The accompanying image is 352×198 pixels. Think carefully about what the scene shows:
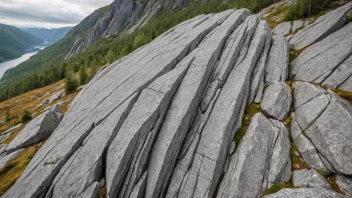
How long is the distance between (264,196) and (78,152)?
18.6m

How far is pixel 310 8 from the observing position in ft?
172

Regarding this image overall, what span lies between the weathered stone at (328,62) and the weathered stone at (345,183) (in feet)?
40.3

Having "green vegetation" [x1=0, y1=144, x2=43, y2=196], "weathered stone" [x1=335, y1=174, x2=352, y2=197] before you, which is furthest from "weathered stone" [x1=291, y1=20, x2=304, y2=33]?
"green vegetation" [x1=0, y1=144, x2=43, y2=196]

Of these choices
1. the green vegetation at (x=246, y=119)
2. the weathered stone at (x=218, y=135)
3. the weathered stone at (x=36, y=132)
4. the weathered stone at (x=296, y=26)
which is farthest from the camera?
the weathered stone at (x=296, y=26)

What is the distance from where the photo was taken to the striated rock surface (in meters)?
14.5

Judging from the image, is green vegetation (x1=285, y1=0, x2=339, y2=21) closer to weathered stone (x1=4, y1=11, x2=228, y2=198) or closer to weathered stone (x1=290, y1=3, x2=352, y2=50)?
weathered stone (x1=290, y1=3, x2=352, y2=50)

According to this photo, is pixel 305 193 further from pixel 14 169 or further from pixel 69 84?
pixel 69 84

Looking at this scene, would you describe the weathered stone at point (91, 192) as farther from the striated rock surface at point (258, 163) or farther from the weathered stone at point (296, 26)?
the weathered stone at point (296, 26)

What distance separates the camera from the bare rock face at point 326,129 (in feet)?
45.7

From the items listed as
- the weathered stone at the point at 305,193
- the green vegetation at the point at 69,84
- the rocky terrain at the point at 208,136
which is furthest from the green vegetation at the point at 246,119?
the green vegetation at the point at 69,84

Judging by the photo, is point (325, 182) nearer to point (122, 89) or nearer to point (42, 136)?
point (122, 89)

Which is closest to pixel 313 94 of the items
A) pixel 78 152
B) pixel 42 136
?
pixel 78 152

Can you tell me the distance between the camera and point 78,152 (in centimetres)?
1789

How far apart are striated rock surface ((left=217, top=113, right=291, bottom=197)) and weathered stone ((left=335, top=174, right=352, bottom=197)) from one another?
3387 mm
